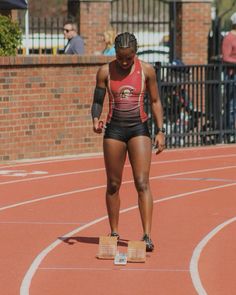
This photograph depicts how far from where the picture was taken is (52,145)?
20.1 metres

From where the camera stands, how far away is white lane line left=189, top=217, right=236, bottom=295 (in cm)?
948

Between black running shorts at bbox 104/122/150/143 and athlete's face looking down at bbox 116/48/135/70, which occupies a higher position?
athlete's face looking down at bbox 116/48/135/70

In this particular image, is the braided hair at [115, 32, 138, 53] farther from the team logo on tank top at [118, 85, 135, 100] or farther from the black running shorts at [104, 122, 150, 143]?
the black running shorts at [104, 122, 150, 143]

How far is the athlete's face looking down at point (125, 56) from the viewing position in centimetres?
1097

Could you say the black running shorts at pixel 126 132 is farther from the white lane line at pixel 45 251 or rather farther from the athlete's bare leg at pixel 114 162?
the white lane line at pixel 45 251

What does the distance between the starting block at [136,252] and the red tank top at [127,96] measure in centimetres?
122

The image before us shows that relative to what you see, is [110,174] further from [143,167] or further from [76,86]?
[76,86]

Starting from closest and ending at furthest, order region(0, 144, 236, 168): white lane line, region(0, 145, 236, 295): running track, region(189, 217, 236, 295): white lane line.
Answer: region(189, 217, 236, 295): white lane line < region(0, 145, 236, 295): running track < region(0, 144, 236, 168): white lane line

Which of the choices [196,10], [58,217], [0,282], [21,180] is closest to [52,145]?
[21,180]

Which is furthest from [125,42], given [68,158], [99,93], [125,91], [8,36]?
[8,36]

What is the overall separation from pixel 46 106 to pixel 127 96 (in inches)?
352

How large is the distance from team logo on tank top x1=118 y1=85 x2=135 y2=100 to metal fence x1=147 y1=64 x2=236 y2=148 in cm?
995

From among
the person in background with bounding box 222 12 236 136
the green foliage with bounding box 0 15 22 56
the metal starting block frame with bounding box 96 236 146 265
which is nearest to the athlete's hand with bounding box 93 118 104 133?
the metal starting block frame with bounding box 96 236 146 265

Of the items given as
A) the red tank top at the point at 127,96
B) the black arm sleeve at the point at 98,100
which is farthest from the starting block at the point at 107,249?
the black arm sleeve at the point at 98,100
